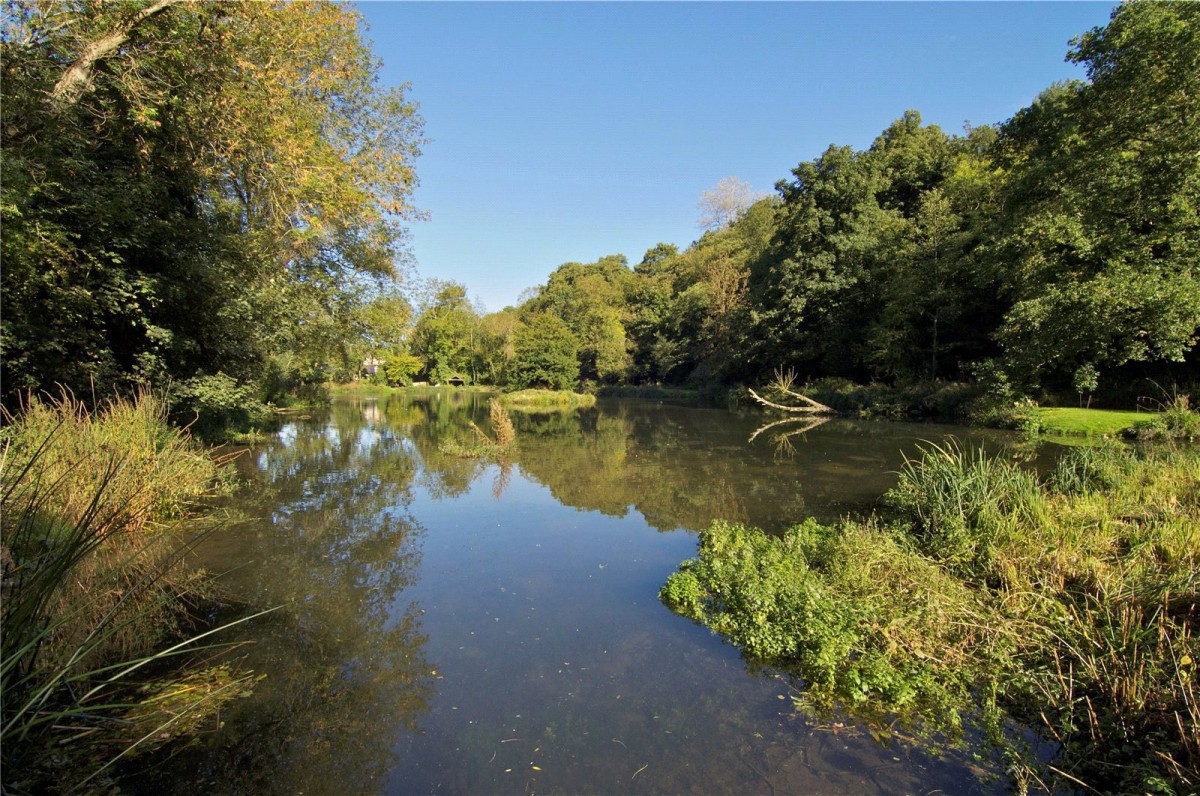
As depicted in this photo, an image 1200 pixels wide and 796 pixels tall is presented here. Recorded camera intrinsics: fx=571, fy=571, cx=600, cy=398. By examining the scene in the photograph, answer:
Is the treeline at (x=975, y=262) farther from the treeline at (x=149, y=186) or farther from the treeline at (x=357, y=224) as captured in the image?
the treeline at (x=149, y=186)

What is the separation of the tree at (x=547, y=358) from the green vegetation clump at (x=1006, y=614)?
39881mm

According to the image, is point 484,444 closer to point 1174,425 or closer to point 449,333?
point 1174,425

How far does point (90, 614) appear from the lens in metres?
3.90

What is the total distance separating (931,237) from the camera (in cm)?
2689

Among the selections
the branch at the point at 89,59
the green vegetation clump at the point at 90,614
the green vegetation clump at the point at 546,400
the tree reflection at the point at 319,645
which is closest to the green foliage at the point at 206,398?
the tree reflection at the point at 319,645

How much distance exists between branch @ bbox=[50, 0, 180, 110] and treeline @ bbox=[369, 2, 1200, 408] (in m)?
21.8

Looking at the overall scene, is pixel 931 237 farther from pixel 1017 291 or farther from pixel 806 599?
pixel 806 599

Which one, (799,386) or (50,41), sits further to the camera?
(799,386)

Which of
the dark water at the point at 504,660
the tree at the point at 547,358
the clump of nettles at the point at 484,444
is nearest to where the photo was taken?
the dark water at the point at 504,660

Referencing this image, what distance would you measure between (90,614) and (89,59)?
8398 mm

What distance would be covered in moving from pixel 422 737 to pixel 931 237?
30177mm

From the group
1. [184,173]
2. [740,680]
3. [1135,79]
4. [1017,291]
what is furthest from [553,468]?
[1135,79]

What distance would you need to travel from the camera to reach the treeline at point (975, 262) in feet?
52.6

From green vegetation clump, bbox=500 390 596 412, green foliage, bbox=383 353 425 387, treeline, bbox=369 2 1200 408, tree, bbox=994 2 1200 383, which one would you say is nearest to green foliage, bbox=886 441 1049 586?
tree, bbox=994 2 1200 383
